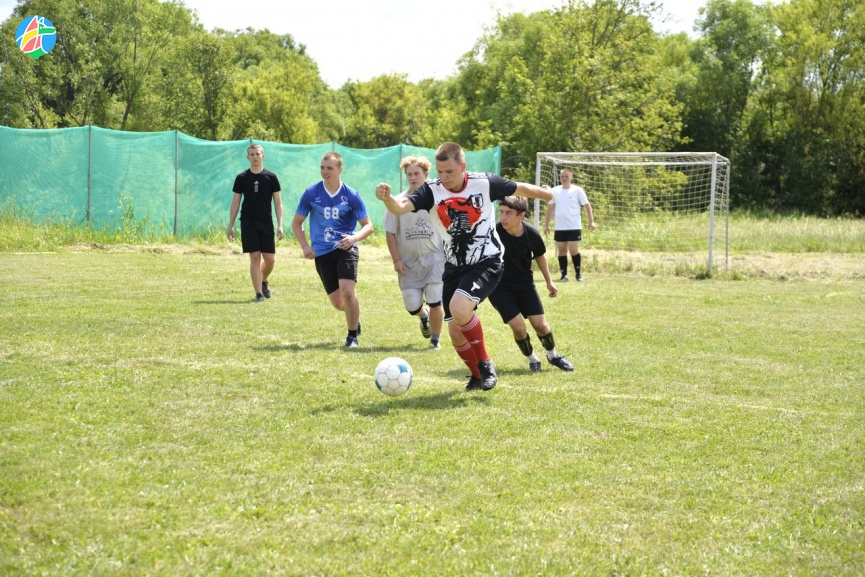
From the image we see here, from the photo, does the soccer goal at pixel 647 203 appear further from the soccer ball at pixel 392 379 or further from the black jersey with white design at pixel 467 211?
the soccer ball at pixel 392 379

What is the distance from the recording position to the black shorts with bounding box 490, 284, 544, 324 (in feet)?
27.2

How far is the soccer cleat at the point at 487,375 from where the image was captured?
7.07m

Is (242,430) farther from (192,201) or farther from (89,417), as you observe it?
(192,201)

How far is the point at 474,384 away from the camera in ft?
23.8

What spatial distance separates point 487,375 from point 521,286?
1459 millimetres

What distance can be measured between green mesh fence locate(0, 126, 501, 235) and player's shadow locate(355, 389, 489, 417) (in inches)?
630

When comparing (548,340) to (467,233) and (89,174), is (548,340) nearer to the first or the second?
(467,233)

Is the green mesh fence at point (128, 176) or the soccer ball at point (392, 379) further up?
the green mesh fence at point (128, 176)

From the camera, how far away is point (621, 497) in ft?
15.1

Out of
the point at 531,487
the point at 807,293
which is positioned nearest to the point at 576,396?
the point at 531,487


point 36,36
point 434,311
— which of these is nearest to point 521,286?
point 434,311

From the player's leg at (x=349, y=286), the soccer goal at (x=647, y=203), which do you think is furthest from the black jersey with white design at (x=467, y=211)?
the soccer goal at (x=647, y=203)

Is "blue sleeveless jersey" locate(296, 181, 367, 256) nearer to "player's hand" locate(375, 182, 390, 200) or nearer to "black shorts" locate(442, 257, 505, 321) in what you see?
"black shorts" locate(442, 257, 505, 321)

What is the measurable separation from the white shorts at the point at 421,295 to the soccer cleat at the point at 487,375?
7.53 ft
